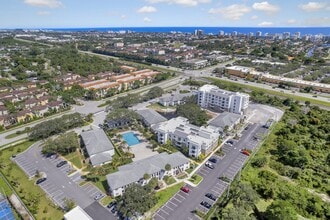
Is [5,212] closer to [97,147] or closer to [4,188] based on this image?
[4,188]

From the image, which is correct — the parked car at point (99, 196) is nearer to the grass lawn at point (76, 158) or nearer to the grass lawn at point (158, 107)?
the grass lawn at point (76, 158)

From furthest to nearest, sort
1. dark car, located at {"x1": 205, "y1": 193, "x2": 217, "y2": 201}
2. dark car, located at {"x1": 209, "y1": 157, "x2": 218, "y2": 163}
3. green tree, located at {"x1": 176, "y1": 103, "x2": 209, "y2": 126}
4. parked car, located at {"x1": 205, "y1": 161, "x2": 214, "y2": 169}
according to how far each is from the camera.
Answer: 1. green tree, located at {"x1": 176, "y1": 103, "x2": 209, "y2": 126}
2. dark car, located at {"x1": 209, "y1": 157, "x2": 218, "y2": 163}
3. parked car, located at {"x1": 205, "y1": 161, "x2": 214, "y2": 169}
4. dark car, located at {"x1": 205, "y1": 193, "x2": 217, "y2": 201}

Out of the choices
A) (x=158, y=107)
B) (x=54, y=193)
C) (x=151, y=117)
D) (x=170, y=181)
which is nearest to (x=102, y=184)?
(x=54, y=193)

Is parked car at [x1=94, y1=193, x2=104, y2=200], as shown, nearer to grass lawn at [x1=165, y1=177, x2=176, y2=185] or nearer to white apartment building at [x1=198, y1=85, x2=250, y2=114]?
grass lawn at [x1=165, y1=177, x2=176, y2=185]

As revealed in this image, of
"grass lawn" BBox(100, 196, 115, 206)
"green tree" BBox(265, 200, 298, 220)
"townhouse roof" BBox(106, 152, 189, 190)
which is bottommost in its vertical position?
"grass lawn" BBox(100, 196, 115, 206)

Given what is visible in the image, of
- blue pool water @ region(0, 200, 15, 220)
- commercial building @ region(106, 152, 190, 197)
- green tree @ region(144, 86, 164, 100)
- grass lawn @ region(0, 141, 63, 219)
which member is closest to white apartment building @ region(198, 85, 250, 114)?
green tree @ region(144, 86, 164, 100)

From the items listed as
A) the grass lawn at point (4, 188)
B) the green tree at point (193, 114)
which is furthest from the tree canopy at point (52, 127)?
A: the green tree at point (193, 114)
